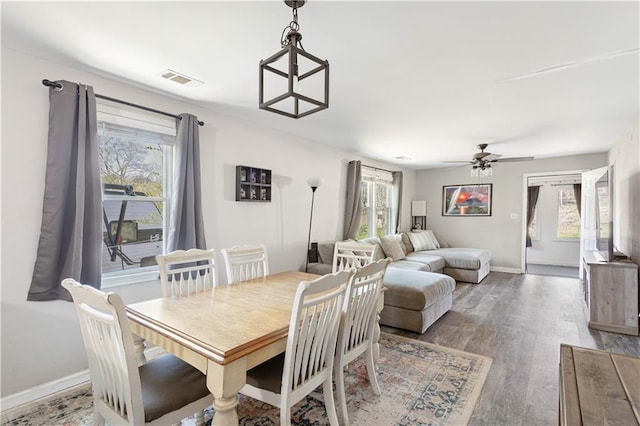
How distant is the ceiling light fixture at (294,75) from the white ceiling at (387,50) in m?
0.10

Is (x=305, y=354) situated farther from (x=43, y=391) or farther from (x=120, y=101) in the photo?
(x=120, y=101)

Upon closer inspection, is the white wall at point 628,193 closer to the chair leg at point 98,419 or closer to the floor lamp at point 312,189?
the floor lamp at point 312,189

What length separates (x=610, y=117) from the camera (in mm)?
3375

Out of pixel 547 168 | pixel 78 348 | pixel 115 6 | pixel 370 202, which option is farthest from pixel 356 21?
pixel 547 168

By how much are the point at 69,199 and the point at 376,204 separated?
4985mm

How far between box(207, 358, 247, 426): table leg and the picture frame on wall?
6.88 meters

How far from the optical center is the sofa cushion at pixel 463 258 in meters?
5.56

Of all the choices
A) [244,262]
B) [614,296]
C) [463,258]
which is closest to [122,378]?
[244,262]

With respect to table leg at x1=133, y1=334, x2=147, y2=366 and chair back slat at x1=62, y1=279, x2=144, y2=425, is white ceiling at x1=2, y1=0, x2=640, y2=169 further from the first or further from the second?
table leg at x1=133, y1=334, x2=147, y2=366

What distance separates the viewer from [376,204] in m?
6.26

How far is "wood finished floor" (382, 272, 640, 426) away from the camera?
6.82 feet

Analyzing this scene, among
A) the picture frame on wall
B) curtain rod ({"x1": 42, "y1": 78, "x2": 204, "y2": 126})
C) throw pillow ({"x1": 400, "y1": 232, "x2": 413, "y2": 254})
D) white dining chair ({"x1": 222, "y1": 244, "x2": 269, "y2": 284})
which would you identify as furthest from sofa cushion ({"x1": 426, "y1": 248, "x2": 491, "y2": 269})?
curtain rod ({"x1": 42, "y1": 78, "x2": 204, "y2": 126})

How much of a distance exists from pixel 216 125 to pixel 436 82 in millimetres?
2195

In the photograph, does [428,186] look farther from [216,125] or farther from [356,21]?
[356,21]
